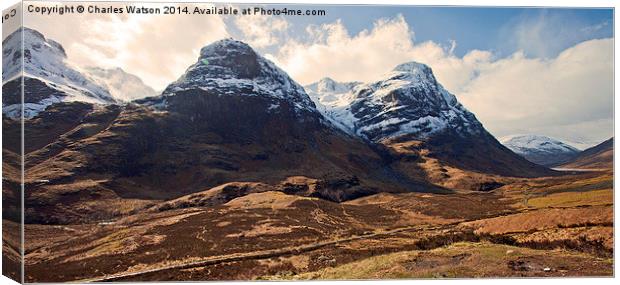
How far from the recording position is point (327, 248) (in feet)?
157

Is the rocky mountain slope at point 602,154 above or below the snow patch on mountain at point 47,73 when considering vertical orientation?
below

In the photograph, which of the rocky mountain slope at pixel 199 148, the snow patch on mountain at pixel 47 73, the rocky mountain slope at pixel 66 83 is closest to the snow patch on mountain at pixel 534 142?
the rocky mountain slope at pixel 199 148

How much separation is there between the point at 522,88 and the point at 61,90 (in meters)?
113

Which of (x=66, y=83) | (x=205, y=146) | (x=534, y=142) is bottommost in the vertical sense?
(x=534, y=142)

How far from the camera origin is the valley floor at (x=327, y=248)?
→ 118ft

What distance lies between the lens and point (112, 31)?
4681cm

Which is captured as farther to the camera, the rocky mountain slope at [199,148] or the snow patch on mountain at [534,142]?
the rocky mountain slope at [199,148]

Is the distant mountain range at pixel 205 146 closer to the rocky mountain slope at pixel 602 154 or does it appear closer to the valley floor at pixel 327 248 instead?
the valley floor at pixel 327 248

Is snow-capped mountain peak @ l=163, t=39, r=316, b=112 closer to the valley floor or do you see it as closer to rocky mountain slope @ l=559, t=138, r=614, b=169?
the valley floor

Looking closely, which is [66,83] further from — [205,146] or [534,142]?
[534,142]

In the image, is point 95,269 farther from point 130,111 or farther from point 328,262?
point 130,111

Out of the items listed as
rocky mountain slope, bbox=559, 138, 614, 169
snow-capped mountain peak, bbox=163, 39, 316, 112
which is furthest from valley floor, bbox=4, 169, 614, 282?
snow-capped mountain peak, bbox=163, 39, 316, 112

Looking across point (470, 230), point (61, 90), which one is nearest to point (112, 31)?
point (470, 230)

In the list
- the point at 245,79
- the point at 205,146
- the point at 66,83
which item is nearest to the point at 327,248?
the point at 205,146
